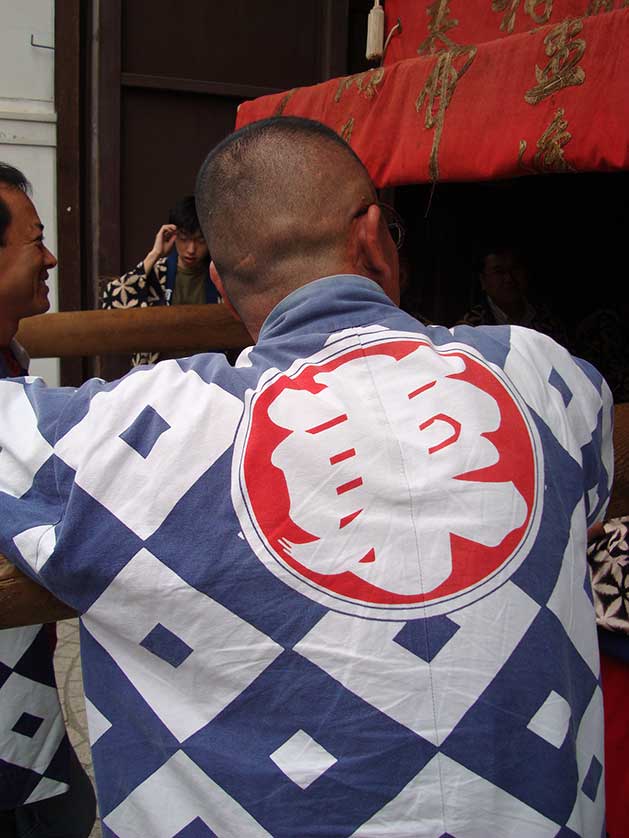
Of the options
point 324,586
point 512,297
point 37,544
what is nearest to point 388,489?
point 324,586

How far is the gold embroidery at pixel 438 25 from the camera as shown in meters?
2.47

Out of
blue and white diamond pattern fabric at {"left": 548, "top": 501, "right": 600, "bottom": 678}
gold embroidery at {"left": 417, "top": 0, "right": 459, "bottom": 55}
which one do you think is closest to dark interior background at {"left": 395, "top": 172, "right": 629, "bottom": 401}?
gold embroidery at {"left": 417, "top": 0, "right": 459, "bottom": 55}

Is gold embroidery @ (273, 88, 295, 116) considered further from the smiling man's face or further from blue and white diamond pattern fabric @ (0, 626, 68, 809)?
blue and white diamond pattern fabric @ (0, 626, 68, 809)

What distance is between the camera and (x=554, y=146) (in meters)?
1.74

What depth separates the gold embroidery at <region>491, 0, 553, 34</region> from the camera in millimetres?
2162

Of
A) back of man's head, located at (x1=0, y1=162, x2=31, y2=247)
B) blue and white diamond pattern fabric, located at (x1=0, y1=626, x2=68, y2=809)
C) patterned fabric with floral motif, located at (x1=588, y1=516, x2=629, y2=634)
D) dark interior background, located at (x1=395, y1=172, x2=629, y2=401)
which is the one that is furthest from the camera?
dark interior background, located at (x1=395, y1=172, x2=629, y2=401)

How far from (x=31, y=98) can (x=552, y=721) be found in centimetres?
412

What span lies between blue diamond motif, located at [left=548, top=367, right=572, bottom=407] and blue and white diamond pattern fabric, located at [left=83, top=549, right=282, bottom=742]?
0.42 m

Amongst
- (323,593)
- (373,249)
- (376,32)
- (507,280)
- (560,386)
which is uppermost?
(376,32)

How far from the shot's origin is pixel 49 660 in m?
1.22

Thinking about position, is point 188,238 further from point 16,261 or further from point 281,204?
point 281,204

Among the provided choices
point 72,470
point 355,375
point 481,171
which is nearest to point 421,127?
point 481,171

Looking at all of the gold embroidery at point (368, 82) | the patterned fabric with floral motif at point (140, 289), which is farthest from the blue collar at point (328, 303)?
the patterned fabric with floral motif at point (140, 289)

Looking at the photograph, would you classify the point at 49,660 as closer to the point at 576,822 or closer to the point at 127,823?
the point at 127,823
